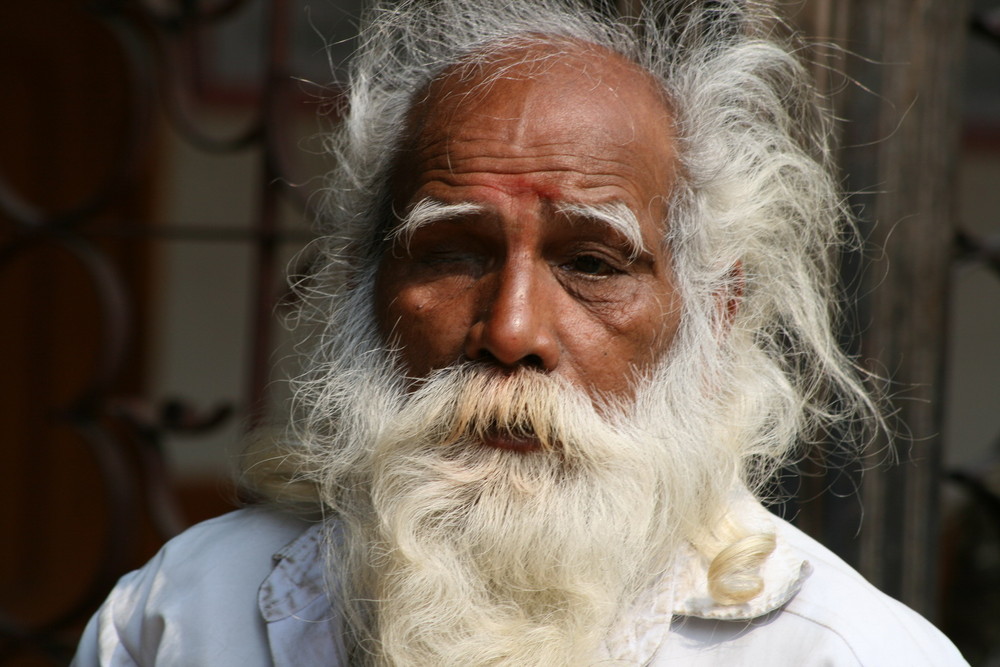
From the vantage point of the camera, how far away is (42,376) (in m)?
4.45

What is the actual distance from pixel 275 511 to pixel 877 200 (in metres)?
1.48

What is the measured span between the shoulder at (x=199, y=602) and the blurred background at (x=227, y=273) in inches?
11.9

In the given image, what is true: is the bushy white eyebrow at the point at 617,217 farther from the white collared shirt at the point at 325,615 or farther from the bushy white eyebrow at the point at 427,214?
the white collared shirt at the point at 325,615

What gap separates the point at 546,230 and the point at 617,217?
0.40 ft

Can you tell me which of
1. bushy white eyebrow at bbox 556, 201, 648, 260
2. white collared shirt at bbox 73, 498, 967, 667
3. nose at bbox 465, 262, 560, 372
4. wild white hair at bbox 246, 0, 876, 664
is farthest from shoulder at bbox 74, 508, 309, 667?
bushy white eyebrow at bbox 556, 201, 648, 260

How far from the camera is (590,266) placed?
5.61ft

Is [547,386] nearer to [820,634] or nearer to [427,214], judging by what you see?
[427,214]

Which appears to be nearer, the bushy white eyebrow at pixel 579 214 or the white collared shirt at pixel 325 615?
the white collared shirt at pixel 325 615

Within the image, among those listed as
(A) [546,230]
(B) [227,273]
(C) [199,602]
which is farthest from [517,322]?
(B) [227,273]

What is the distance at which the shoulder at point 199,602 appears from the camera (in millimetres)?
1753

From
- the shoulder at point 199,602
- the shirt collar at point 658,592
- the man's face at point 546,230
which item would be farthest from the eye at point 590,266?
the shoulder at point 199,602

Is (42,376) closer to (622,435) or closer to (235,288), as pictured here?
(235,288)

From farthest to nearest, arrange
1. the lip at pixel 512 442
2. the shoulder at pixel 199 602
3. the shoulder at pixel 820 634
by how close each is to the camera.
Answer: the shoulder at pixel 199 602 < the lip at pixel 512 442 < the shoulder at pixel 820 634

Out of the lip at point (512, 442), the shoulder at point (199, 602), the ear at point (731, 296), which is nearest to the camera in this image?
the lip at point (512, 442)
